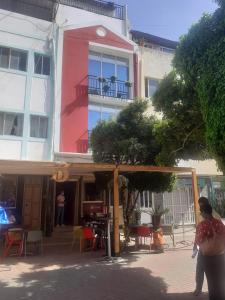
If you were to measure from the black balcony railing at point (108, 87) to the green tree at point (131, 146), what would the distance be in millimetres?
5463

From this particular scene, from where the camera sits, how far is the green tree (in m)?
11.0

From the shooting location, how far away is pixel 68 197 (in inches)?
642

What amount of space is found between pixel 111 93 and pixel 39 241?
379 inches

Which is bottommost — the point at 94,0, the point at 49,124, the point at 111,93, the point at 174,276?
the point at 174,276

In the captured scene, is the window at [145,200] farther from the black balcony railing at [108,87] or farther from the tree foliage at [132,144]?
the black balcony railing at [108,87]

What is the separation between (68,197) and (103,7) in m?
13.1

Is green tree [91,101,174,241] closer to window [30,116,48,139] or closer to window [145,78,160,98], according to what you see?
window [30,116,48,139]

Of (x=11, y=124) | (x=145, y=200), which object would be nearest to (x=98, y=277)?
(x=11, y=124)

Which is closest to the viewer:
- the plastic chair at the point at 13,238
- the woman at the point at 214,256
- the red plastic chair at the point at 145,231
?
the woman at the point at 214,256

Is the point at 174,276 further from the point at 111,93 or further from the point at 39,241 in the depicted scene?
the point at 111,93

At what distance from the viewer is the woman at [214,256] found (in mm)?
4945

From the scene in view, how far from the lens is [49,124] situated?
15461 millimetres

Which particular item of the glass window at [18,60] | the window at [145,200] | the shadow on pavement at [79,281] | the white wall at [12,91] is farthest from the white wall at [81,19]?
the shadow on pavement at [79,281]

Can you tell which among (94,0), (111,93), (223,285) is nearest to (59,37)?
(111,93)
